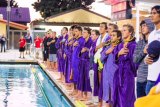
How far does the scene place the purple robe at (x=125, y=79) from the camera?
6.51m

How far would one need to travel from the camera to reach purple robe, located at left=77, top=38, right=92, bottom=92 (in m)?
9.38

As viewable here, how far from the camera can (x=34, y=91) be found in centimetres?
1281

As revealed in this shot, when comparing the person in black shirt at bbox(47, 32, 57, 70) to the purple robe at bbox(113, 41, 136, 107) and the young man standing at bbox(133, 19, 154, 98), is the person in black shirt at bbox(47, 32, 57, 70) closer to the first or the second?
the purple robe at bbox(113, 41, 136, 107)

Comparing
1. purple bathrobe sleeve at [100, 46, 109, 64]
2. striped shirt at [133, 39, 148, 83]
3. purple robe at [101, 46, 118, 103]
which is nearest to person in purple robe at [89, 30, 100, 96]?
purple robe at [101, 46, 118, 103]

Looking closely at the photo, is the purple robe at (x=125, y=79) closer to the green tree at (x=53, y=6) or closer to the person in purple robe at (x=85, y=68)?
the person in purple robe at (x=85, y=68)

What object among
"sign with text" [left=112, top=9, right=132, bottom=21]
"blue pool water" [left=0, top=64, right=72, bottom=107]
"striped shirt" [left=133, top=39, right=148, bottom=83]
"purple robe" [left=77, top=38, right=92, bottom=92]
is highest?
"sign with text" [left=112, top=9, right=132, bottom=21]

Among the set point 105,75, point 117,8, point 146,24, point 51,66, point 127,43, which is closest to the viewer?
point 146,24

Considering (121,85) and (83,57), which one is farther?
(83,57)

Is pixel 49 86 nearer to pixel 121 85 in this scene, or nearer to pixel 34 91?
pixel 34 91

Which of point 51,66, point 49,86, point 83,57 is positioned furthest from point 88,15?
point 83,57

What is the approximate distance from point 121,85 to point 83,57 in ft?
9.76

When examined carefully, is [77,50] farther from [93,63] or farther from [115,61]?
[115,61]

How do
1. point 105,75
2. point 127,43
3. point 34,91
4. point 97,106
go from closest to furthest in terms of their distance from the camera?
1. point 127,43
2. point 105,75
3. point 97,106
4. point 34,91

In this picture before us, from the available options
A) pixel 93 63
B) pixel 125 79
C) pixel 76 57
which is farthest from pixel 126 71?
pixel 76 57
